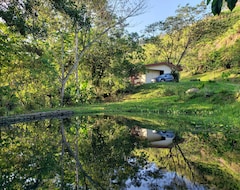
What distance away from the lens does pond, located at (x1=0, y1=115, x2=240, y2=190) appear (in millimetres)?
3596

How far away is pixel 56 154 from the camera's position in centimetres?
547

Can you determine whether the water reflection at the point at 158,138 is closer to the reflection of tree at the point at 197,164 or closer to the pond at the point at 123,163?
the pond at the point at 123,163

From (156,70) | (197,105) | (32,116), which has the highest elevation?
(156,70)

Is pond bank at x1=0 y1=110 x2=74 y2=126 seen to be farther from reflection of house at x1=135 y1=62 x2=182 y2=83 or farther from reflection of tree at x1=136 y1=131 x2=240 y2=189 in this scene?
reflection of house at x1=135 y1=62 x2=182 y2=83

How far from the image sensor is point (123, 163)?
15.0 feet

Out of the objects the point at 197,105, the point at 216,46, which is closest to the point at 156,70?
the point at 216,46

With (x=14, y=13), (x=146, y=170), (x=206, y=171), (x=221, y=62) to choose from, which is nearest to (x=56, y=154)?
(x=146, y=170)

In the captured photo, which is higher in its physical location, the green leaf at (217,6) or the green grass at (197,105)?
the green leaf at (217,6)

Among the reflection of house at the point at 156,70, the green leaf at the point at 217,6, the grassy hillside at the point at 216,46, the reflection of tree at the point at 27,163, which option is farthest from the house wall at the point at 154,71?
the green leaf at the point at 217,6

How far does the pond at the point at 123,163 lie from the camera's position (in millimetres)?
3596

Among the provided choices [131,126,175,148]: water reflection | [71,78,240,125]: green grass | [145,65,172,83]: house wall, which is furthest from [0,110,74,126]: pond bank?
[145,65,172,83]: house wall

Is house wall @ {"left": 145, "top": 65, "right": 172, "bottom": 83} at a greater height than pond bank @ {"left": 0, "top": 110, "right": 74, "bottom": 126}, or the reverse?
house wall @ {"left": 145, "top": 65, "right": 172, "bottom": 83}

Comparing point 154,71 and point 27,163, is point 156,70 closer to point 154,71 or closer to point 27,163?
point 154,71

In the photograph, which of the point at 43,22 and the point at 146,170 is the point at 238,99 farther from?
the point at 43,22
